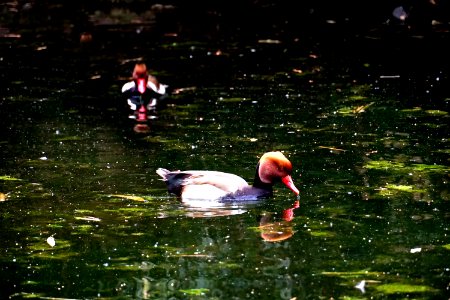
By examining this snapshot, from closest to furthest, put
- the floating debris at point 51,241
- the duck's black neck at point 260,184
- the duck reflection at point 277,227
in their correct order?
the floating debris at point 51,241, the duck reflection at point 277,227, the duck's black neck at point 260,184

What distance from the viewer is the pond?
26.2ft

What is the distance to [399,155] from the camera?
1168 cm

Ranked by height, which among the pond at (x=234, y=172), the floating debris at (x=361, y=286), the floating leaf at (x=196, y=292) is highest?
the floating debris at (x=361, y=286)

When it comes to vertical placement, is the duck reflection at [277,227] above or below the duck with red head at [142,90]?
above

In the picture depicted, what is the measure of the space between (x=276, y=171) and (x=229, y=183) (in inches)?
18.7

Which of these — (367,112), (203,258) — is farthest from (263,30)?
(203,258)

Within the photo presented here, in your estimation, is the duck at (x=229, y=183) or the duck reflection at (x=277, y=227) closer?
the duck reflection at (x=277, y=227)

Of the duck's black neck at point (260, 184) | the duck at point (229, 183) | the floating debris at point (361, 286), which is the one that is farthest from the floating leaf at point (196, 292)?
the duck's black neck at point (260, 184)

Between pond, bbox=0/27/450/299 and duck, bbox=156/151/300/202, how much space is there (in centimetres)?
15

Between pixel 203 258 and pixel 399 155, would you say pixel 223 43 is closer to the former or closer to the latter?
pixel 399 155

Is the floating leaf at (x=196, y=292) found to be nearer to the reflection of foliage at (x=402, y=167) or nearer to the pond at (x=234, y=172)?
the pond at (x=234, y=172)

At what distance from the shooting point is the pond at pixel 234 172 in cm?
797

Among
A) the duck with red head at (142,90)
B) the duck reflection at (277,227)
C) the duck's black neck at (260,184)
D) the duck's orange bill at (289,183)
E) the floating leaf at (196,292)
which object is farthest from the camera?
the duck with red head at (142,90)

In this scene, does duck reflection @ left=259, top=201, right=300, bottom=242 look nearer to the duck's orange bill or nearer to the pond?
the pond
